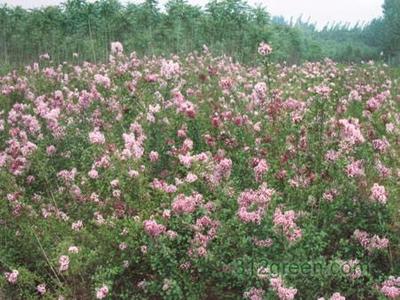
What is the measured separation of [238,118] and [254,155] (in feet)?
2.16

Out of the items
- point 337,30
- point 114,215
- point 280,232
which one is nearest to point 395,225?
point 280,232

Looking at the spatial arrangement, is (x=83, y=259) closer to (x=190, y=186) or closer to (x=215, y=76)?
(x=190, y=186)

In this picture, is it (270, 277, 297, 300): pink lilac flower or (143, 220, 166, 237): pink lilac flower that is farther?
(143, 220, 166, 237): pink lilac flower

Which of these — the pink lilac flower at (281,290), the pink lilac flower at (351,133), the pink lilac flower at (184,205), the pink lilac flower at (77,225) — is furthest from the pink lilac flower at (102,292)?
the pink lilac flower at (351,133)

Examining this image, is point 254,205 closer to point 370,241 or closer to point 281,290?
point 281,290

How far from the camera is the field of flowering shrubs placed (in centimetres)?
511

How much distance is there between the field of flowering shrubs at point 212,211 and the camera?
16.8 ft

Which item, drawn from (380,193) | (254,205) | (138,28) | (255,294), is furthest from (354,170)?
(138,28)

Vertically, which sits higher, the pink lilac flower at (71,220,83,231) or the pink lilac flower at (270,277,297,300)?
the pink lilac flower at (270,277,297,300)

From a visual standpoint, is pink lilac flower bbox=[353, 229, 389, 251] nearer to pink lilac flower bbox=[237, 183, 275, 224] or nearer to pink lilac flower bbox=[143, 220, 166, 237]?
pink lilac flower bbox=[237, 183, 275, 224]

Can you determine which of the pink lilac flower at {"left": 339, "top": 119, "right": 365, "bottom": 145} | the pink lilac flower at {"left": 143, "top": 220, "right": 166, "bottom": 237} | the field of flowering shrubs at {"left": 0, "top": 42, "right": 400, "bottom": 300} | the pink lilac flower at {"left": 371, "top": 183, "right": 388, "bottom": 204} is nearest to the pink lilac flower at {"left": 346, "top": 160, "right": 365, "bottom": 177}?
the field of flowering shrubs at {"left": 0, "top": 42, "right": 400, "bottom": 300}

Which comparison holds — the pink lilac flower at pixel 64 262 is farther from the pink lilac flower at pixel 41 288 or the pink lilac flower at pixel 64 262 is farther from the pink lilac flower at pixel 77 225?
the pink lilac flower at pixel 77 225

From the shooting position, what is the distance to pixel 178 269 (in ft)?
17.2

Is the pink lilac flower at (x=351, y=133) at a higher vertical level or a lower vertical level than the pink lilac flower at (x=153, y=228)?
higher
